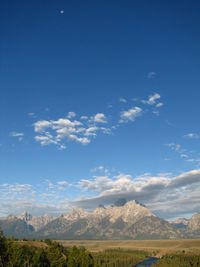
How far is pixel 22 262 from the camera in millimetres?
117125

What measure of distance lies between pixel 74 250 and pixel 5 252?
1553 inches

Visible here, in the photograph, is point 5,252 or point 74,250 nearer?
point 5,252

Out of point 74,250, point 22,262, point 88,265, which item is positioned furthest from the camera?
point 74,250

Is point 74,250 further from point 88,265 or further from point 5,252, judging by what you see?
point 5,252

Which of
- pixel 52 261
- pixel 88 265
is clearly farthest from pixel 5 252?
pixel 88 265

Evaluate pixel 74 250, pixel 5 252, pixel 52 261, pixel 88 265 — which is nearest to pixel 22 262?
pixel 5 252

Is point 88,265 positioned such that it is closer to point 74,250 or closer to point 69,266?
point 69,266

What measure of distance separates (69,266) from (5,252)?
26.2 m

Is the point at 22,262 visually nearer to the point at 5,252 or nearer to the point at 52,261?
the point at 5,252

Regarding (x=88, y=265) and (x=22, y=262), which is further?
(x=88, y=265)

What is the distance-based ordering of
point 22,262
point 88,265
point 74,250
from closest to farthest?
1. point 22,262
2. point 88,265
3. point 74,250

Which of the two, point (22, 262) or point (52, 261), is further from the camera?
point (52, 261)

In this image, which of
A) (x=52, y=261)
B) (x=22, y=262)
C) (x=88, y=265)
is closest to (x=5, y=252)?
(x=22, y=262)

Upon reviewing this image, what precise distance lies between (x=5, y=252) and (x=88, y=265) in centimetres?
3485
